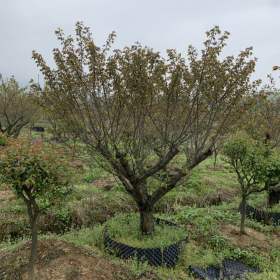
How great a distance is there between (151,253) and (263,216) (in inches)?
234

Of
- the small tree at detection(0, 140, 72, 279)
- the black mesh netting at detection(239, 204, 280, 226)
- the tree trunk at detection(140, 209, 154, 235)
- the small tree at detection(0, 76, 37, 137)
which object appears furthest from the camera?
the small tree at detection(0, 76, 37, 137)

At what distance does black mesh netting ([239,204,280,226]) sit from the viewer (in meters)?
10.8

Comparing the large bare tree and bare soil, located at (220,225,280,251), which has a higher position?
the large bare tree

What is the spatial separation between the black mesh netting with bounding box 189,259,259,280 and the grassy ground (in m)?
0.19

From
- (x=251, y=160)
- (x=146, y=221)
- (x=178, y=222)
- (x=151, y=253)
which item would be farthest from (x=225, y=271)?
(x=251, y=160)

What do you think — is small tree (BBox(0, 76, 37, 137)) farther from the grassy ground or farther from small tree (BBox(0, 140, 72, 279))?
small tree (BBox(0, 140, 72, 279))

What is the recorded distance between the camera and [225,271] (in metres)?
7.16

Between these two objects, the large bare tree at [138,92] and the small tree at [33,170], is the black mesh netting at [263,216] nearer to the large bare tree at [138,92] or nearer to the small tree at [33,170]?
the large bare tree at [138,92]

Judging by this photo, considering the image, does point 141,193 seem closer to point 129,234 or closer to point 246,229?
point 129,234

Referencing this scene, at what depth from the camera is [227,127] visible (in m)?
8.16

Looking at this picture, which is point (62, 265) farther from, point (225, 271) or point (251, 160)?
point (251, 160)

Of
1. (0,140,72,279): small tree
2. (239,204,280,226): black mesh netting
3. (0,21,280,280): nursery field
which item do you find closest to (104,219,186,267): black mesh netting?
(0,21,280,280): nursery field

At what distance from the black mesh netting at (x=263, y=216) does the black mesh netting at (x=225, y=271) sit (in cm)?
374

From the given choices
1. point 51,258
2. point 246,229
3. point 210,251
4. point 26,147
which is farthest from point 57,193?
point 246,229
